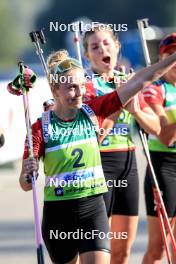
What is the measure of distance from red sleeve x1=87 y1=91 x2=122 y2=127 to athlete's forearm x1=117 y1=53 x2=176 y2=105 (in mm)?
79

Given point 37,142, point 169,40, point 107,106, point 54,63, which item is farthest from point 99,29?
point 37,142

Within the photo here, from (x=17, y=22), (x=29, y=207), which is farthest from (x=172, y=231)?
(x=17, y=22)

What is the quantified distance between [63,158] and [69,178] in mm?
131

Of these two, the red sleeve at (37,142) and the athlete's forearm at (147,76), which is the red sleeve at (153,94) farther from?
the red sleeve at (37,142)

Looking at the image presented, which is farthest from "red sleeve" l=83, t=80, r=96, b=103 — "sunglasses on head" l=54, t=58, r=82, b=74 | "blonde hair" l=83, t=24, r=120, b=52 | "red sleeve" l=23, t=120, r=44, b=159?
"red sleeve" l=23, t=120, r=44, b=159

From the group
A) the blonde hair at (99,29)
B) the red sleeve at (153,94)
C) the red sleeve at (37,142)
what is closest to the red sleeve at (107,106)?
the red sleeve at (37,142)

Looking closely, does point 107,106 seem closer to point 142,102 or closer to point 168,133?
point 142,102

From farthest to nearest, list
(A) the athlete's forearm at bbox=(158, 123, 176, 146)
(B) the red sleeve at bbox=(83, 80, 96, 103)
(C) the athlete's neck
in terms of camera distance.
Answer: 1. (C) the athlete's neck
2. (A) the athlete's forearm at bbox=(158, 123, 176, 146)
3. (B) the red sleeve at bbox=(83, 80, 96, 103)

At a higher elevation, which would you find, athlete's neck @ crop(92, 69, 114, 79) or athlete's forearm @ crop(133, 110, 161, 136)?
athlete's neck @ crop(92, 69, 114, 79)

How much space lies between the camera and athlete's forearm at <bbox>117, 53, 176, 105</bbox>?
23.0ft

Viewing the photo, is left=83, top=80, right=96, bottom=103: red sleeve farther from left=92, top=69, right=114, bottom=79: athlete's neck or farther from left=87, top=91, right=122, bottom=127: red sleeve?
left=87, top=91, right=122, bottom=127: red sleeve

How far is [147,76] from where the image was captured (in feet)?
23.2

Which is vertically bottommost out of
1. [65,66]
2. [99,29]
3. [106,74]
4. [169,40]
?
[65,66]

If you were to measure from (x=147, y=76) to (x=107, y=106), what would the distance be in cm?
37
